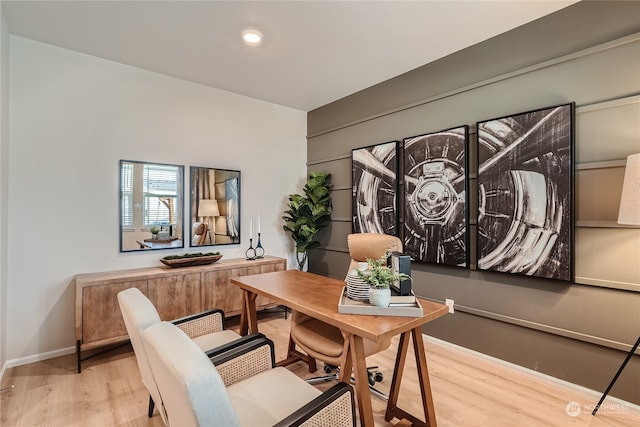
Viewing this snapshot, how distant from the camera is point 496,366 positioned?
260 centimetres

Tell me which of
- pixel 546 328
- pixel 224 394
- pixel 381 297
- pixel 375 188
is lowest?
pixel 546 328

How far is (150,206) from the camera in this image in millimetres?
3215

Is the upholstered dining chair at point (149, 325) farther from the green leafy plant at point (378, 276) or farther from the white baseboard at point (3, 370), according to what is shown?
the white baseboard at point (3, 370)

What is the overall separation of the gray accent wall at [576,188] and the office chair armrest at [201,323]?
79.6 inches

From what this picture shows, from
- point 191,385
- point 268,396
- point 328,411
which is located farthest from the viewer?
point 268,396

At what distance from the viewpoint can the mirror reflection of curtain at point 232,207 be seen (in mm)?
3785

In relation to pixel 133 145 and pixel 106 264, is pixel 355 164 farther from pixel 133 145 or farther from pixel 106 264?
pixel 106 264

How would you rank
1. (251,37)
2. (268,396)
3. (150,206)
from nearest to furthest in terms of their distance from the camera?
(268,396)
(251,37)
(150,206)

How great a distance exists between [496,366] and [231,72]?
12.4 ft

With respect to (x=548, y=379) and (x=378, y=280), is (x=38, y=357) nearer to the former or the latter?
(x=378, y=280)

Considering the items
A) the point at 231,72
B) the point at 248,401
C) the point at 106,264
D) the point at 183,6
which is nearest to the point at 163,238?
the point at 106,264

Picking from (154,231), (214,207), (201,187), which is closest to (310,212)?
(214,207)

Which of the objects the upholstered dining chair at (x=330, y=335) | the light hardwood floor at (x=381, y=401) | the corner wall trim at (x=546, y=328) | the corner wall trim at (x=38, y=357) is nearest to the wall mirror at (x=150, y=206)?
the corner wall trim at (x=38, y=357)

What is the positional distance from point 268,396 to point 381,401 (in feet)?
3.50
